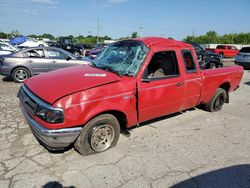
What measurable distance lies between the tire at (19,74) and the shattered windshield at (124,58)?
5410 mm

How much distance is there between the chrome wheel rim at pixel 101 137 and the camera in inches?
145

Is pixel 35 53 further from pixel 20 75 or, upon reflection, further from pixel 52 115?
pixel 52 115

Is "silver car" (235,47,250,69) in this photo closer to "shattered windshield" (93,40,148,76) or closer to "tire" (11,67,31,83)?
"shattered windshield" (93,40,148,76)

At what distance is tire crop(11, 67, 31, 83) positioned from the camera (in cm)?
893

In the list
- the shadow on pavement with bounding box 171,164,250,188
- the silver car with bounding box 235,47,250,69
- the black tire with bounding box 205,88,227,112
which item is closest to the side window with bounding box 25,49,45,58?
the black tire with bounding box 205,88,227,112

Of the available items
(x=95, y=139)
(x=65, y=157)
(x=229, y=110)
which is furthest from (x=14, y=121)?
(x=229, y=110)

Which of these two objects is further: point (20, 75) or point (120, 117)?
point (20, 75)

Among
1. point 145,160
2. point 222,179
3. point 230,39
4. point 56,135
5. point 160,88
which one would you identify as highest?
point 230,39

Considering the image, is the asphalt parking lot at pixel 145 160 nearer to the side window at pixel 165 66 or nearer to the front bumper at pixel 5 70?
the side window at pixel 165 66

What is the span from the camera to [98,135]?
3766mm

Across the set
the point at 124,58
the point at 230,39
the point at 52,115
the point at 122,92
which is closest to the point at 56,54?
the point at 124,58

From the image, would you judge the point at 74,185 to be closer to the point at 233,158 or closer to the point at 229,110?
the point at 233,158

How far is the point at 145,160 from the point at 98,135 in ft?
2.89

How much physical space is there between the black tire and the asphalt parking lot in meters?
0.82
